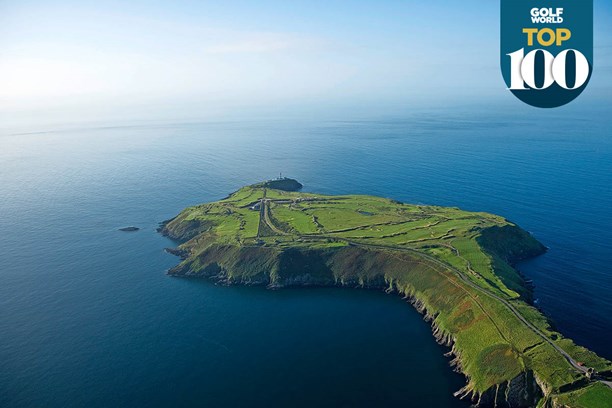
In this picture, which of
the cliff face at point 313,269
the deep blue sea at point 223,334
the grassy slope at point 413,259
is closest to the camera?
the deep blue sea at point 223,334

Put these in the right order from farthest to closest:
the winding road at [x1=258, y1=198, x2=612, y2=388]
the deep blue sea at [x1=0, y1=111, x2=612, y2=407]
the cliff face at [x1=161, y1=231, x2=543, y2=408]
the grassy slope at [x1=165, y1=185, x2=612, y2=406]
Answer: the cliff face at [x1=161, y1=231, x2=543, y2=408] < the grassy slope at [x1=165, y1=185, x2=612, y2=406] < the deep blue sea at [x1=0, y1=111, x2=612, y2=407] < the winding road at [x1=258, y1=198, x2=612, y2=388]

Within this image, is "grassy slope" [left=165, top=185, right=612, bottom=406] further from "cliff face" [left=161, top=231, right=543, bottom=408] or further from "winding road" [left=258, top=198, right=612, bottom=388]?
"winding road" [left=258, top=198, right=612, bottom=388]

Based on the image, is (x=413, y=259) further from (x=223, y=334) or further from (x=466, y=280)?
(x=223, y=334)

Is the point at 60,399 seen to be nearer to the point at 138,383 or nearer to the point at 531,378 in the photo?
the point at 138,383

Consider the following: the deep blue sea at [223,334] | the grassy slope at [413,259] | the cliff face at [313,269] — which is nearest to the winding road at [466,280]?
the grassy slope at [413,259]

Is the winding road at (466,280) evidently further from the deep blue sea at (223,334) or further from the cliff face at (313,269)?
the deep blue sea at (223,334)

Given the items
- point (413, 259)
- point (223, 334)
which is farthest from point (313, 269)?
point (223, 334)

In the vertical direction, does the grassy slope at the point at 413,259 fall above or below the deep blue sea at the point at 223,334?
above

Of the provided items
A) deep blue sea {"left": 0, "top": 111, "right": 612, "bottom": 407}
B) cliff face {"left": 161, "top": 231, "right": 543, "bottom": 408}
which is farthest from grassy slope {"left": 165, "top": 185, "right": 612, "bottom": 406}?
deep blue sea {"left": 0, "top": 111, "right": 612, "bottom": 407}
